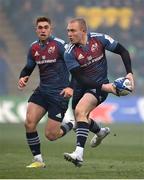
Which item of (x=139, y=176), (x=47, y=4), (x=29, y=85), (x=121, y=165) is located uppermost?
(x=139, y=176)

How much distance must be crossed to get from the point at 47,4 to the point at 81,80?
21.7 m

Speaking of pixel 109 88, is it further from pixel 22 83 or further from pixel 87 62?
pixel 22 83

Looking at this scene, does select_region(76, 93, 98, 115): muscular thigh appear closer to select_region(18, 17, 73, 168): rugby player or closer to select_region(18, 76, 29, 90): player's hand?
select_region(18, 17, 73, 168): rugby player

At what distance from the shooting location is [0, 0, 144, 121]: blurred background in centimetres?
3081

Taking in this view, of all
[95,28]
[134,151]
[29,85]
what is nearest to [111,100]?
[29,85]

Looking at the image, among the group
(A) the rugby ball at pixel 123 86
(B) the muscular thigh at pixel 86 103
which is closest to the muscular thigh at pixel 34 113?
(B) the muscular thigh at pixel 86 103

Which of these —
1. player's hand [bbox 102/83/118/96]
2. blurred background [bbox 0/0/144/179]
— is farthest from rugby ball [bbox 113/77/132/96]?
blurred background [bbox 0/0/144/179]

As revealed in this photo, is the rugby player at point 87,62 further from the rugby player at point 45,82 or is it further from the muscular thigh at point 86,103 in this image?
the rugby player at point 45,82

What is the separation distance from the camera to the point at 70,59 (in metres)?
11.5

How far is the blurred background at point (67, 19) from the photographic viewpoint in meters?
30.8

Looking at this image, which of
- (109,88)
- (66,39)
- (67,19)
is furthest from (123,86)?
(67,19)

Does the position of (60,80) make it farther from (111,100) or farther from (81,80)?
(111,100)

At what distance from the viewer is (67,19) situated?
32281 mm

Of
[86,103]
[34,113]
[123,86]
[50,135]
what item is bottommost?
[50,135]
